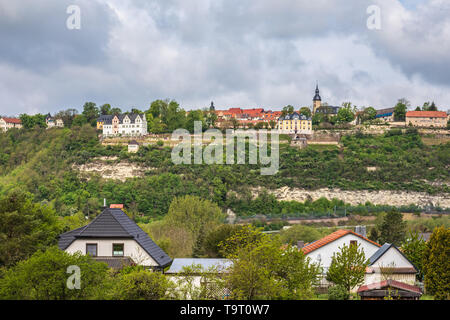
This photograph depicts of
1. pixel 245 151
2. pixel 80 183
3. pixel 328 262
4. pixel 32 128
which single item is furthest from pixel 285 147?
pixel 328 262

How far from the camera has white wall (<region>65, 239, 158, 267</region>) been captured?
22.7 m

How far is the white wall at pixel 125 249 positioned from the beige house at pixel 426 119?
83176 mm

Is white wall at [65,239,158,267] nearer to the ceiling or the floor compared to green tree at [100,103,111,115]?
nearer to the floor

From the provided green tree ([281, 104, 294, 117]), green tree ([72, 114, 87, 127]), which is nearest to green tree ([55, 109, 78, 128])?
green tree ([72, 114, 87, 127])

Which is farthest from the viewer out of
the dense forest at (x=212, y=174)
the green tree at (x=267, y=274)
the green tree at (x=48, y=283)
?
the dense forest at (x=212, y=174)

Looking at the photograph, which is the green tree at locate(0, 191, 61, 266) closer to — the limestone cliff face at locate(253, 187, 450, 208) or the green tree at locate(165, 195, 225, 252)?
the green tree at locate(165, 195, 225, 252)

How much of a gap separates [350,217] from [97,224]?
46.1 meters

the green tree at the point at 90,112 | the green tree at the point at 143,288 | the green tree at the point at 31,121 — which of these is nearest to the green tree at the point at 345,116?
the green tree at the point at 90,112

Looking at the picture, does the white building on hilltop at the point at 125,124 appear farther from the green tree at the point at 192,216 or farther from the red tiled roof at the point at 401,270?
the red tiled roof at the point at 401,270

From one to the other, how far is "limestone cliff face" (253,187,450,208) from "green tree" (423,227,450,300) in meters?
49.1

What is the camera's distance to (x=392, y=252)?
26016 millimetres

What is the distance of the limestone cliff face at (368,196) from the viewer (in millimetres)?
72188
